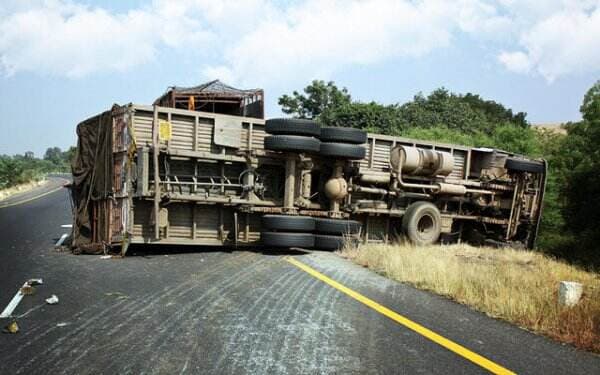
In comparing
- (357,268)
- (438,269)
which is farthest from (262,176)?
(438,269)

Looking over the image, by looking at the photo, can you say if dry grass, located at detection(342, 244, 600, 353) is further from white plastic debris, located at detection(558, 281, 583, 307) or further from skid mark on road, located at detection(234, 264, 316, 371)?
skid mark on road, located at detection(234, 264, 316, 371)

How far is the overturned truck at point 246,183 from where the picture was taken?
981cm

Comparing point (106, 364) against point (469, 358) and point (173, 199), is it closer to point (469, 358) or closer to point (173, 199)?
point (469, 358)

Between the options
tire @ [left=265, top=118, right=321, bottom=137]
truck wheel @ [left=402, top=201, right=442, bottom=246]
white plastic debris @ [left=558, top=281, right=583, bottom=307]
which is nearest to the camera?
white plastic debris @ [left=558, top=281, right=583, bottom=307]

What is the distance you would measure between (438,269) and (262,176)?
4.68m

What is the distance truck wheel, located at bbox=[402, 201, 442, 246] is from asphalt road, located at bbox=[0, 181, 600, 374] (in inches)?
158

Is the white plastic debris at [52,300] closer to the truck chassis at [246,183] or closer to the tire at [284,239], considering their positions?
the truck chassis at [246,183]

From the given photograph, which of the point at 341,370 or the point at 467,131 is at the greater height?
the point at 467,131

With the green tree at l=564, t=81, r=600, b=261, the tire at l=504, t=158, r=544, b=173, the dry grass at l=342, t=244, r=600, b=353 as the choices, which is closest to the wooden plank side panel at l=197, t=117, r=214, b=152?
the dry grass at l=342, t=244, r=600, b=353

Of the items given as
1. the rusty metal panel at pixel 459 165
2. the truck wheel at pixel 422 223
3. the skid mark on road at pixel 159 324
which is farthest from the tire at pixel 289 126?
the rusty metal panel at pixel 459 165

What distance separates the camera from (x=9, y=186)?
35812 millimetres

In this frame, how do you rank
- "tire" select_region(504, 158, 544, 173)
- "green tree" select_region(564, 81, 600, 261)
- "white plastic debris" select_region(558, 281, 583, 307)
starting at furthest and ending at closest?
"green tree" select_region(564, 81, 600, 261), "tire" select_region(504, 158, 544, 173), "white plastic debris" select_region(558, 281, 583, 307)

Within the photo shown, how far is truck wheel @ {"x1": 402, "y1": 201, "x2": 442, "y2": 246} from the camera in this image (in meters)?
11.6

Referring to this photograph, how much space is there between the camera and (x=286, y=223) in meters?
9.84
